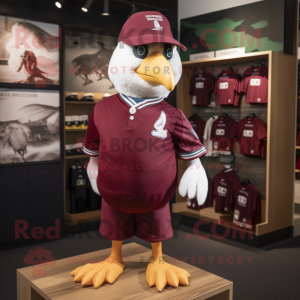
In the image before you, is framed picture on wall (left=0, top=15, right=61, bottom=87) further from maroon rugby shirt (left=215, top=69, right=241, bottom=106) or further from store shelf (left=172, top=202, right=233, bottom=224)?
store shelf (left=172, top=202, right=233, bottom=224)

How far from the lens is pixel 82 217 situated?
4.37m

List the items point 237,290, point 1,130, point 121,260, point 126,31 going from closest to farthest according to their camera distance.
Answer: point 126,31, point 121,260, point 237,290, point 1,130

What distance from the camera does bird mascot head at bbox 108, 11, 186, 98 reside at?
153 cm

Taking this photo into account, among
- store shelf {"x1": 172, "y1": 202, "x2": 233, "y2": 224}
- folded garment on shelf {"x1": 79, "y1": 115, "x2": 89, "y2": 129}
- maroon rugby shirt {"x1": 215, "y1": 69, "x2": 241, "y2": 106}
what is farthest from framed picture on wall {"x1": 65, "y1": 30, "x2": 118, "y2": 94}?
store shelf {"x1": 172, "y1": 202, "x2": 233, "y2": 224}

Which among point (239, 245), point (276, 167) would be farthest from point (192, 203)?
point (276, 167)

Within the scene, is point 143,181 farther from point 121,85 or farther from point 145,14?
point 145,14

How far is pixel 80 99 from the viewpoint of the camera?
15.5 feet

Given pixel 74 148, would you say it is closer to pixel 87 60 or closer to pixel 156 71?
pixel 87 60

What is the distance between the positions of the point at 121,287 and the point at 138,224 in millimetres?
312

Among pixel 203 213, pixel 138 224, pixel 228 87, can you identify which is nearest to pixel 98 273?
pixel 138 224

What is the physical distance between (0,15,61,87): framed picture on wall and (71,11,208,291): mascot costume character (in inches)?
90.0

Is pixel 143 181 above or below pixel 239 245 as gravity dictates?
above

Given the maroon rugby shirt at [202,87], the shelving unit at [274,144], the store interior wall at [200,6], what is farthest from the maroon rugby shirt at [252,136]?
the store interior wall at [200,6]

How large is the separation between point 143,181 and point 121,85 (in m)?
0.46
